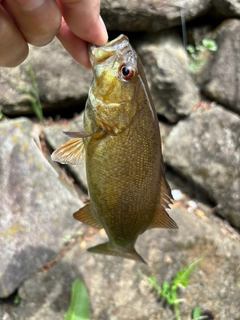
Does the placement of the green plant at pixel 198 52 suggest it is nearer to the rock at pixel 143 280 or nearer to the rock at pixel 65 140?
the rock at pixel 65 140

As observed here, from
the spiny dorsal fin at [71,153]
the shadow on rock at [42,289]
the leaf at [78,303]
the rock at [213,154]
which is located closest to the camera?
the spiny dorsal fin at [71,153]

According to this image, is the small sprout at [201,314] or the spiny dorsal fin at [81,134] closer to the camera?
the spiny dorsal fin at [81,134]

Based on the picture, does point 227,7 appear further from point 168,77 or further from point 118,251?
point 118,251

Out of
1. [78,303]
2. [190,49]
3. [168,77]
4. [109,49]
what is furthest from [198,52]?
[78,303]

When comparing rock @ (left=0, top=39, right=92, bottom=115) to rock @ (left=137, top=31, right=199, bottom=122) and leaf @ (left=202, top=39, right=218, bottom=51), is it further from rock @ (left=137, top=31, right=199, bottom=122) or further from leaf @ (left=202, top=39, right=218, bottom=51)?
leaf @ (left=202, top=39, right=218, bottom=51)

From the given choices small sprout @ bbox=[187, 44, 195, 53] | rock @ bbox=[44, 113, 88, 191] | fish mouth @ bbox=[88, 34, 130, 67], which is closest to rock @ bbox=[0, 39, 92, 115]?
rock @ bbox=[44, 113, 88, 191]

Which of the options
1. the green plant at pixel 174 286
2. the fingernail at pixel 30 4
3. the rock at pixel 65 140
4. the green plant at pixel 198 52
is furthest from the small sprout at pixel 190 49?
the fingernail at pixel 30 4
